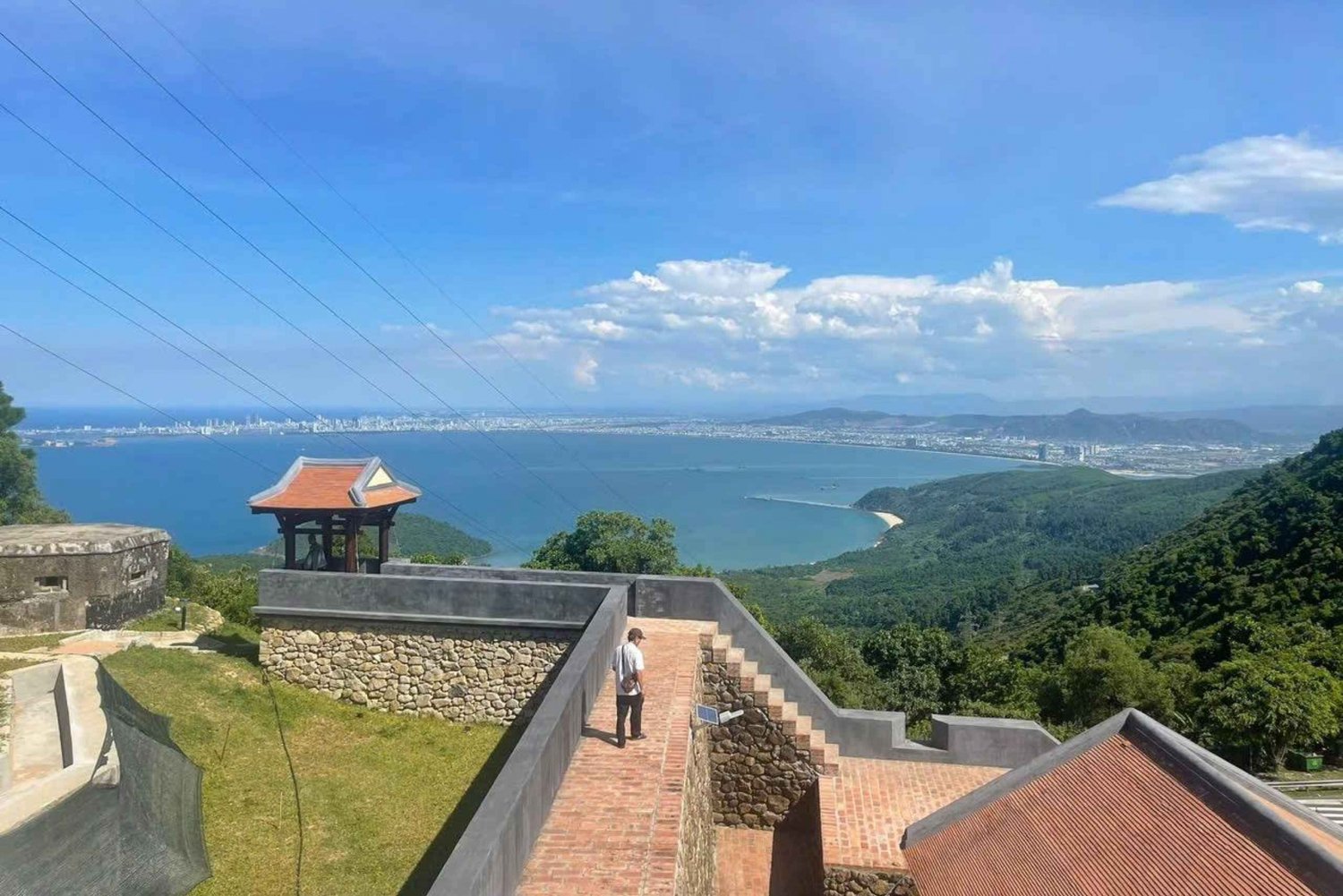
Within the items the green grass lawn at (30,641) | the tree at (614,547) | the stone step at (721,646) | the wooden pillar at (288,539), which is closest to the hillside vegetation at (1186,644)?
the tree at (614,547)

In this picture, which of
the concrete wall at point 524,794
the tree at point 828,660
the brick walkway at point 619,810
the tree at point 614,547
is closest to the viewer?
the concrete wall at point 524,794

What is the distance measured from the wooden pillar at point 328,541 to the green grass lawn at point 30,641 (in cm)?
346

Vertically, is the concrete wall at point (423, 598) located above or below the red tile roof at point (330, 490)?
below

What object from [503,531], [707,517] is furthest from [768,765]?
[707,517]

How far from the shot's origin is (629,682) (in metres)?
6.93

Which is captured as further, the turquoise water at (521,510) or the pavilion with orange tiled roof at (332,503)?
the turquoise water at (521,510)

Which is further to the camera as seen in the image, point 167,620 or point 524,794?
point 167,620

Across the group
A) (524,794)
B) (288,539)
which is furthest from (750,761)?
(288,539)

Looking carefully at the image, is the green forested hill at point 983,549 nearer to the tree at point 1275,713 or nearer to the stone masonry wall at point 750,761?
the tree at point 1275,713

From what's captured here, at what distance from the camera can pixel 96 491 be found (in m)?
149

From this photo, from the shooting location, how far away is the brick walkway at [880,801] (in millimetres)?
8578

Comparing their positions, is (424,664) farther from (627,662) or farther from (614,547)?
(614,547)

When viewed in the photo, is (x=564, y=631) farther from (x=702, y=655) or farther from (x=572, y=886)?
(x=572, y=886)

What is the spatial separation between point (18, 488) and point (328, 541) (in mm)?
33759
